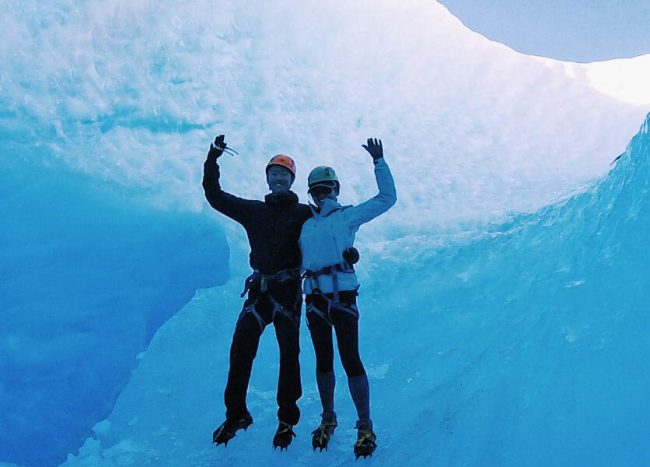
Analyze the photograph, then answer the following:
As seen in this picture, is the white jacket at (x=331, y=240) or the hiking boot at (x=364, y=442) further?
the white jacket at (x=331, y=240)

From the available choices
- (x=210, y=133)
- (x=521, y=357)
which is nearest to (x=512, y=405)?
(x=521, y=357)

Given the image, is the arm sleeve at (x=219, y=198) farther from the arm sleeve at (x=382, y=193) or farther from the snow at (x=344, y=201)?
the snow at (x=344, y=201)

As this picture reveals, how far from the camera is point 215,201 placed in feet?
12.9

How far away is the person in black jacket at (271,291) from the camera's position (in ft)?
12.1

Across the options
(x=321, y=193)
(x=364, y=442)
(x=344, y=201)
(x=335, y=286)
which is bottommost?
(x=364, y=442)

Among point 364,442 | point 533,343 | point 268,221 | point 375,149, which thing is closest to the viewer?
point 364,442

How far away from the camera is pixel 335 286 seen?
145 inches

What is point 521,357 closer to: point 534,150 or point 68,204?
point 68,204

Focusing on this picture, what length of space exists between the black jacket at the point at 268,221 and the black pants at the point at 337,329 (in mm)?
308

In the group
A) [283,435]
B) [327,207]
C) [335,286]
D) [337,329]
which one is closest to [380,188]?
[327,207]

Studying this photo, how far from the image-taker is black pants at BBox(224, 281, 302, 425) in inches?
145

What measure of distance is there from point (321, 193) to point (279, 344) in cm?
95

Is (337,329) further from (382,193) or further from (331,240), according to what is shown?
(382,193)

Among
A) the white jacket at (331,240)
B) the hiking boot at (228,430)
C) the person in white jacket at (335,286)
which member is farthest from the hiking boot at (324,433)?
the white jacket at (331,240)
